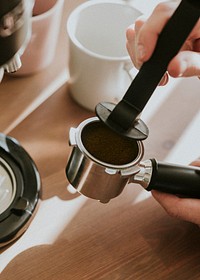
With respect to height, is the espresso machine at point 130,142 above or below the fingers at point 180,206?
above

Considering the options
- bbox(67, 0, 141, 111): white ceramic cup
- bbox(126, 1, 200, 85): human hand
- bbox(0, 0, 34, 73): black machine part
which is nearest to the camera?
bbox(0, 0, 34, 73): black machine part

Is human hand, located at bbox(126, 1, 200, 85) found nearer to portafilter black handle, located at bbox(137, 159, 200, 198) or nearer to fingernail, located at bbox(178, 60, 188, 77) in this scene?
fingernail, located at bbox(178, 60, 188, 77)

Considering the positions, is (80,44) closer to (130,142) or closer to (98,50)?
(98,50)

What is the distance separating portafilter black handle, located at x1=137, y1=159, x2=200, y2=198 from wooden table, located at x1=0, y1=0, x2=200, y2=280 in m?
0.09

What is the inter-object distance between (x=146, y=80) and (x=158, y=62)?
0.02 meters

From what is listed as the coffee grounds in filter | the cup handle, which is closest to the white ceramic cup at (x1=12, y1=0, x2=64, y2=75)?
the cup handle

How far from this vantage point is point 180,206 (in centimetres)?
68

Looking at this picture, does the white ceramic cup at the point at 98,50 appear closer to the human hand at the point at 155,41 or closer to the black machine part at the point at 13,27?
the human hand at the point at 155,41

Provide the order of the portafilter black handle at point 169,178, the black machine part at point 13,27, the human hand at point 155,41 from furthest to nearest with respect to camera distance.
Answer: the portafilter black handle at point 169,178 → the human hand at point 155,41 → the black machine part at point 13,27

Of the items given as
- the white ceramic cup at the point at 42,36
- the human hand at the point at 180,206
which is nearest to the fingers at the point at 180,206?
the human hand at the point at 180,206

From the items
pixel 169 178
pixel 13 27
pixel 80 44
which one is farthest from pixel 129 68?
pixel 13 27

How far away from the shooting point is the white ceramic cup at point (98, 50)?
744mm

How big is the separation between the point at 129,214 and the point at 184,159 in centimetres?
14

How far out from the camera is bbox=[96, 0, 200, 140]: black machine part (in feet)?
1.58
